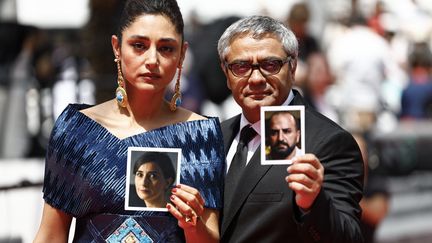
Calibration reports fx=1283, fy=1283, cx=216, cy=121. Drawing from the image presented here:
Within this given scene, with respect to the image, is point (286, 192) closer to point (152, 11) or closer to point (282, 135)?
point (282, 135)

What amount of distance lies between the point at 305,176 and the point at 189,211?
51 centimetres

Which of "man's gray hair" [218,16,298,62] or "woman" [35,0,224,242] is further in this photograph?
"man's gray hair" [218,16,298,62]

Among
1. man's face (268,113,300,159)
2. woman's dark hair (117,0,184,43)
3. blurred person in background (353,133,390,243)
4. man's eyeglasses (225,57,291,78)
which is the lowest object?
blurred person in background (353,133,390,243)

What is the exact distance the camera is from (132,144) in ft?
17.2

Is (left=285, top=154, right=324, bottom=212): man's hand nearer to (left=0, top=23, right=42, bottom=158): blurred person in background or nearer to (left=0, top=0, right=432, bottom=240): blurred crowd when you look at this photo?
(left=0, top=0, right=432, bottom=240): blurred crowd

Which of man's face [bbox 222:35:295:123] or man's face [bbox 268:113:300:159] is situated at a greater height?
man's face [bbox 222:35:295:123]

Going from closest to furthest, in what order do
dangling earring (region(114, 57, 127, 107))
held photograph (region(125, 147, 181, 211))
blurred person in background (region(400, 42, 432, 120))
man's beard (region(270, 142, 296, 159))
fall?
man's beard (region(270, 142, 296, 159)), held photograph (region(125, 147, 181, 211)), dangling earring (region(114, 57, 127, 107)), blurred person in background (region(400, 42, 432, 120))

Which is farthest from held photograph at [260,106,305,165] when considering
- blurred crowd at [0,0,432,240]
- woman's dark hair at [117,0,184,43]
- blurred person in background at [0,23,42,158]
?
blurred person in background at [0,23,42,158]

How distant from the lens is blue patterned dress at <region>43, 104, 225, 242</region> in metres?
5.19

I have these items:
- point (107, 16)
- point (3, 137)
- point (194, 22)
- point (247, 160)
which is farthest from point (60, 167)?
point (194, 22)

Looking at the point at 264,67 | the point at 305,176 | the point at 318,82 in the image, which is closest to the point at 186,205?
the point at 305,176

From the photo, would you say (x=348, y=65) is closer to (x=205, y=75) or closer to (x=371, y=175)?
(x=205, y=75)

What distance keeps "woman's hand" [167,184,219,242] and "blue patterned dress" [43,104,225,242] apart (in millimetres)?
114

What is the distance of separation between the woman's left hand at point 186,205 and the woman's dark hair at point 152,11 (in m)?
0.70
